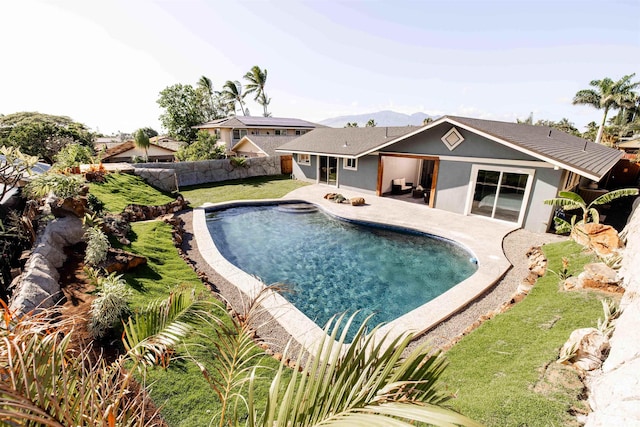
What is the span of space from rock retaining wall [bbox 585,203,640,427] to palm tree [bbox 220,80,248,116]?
61.0 meters

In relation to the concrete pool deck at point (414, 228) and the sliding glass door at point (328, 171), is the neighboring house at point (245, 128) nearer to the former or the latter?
the sliding glass door at point (328, 171)

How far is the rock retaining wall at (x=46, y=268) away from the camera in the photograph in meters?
5.21

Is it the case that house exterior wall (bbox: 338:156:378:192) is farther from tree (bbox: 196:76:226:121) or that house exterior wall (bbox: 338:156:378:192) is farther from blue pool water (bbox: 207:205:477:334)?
tree (bbox: 196:76:226:121)

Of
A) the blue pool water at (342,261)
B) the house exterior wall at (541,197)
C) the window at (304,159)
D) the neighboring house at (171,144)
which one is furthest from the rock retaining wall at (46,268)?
the neighboring house at (171,144)

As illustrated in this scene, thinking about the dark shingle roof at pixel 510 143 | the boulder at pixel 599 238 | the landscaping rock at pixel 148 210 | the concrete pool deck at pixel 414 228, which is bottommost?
the concrete pool deck at pixel 414 228

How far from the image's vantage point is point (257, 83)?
5528cm

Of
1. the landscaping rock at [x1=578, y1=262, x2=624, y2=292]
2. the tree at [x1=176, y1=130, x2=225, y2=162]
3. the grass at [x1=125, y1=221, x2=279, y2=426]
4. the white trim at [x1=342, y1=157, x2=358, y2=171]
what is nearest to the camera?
the grass at [x1=125, y1=221, x2=279, y2=426]

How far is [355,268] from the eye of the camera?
10914 millimetres

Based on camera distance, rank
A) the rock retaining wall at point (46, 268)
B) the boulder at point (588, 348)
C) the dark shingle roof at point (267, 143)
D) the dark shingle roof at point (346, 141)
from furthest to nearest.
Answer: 1. the dark shingle roof at point (267, 143)
2. the dark shingle roof at point (346, 141)
3. the rock retaining wall at point (46, 268)
4. the boulder at point (588, 348)

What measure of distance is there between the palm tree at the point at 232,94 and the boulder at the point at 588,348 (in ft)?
199

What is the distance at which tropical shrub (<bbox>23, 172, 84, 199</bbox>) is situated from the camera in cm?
912

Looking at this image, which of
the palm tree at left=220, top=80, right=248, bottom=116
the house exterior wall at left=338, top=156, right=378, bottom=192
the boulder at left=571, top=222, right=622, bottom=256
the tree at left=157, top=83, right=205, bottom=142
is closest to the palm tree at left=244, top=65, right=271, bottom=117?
the palm tree at left=220, top=80, right=248, bottom=116

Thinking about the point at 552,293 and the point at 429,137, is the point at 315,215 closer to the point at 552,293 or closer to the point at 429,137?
the point at 429,137

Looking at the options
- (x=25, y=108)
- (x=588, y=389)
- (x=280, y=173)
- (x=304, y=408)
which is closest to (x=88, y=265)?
(x=304, y=408)
